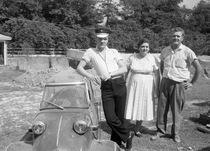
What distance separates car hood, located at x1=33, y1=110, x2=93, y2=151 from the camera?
3564 mm

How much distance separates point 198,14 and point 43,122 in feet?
155

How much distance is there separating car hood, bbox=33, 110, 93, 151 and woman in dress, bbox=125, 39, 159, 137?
1.41m

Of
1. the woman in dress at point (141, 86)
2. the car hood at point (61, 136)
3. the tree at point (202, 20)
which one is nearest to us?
the car hood at point (61, 136)

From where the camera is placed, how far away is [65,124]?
3781mm

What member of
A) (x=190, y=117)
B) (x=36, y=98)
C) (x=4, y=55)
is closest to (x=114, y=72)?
(x=190, y=117)

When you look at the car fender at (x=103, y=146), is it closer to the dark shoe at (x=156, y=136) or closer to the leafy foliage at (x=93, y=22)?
the dark shoe at (x=156, y=136)

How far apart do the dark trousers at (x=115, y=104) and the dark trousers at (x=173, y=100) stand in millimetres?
1009

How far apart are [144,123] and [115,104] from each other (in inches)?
82.1

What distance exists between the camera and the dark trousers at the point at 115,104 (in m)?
4.46

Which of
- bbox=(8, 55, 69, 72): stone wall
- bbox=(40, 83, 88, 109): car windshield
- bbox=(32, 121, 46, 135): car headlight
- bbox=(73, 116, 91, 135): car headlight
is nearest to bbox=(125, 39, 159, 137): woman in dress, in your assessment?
bbox=(40, 83, 88, 109): car windshield

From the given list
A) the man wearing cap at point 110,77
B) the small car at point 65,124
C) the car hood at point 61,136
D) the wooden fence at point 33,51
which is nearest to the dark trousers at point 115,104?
the man wearing cap at point 110,77

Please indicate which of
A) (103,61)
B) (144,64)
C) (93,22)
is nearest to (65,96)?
(103,61)

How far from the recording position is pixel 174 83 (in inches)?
198

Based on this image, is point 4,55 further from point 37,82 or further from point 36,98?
point 36,98
